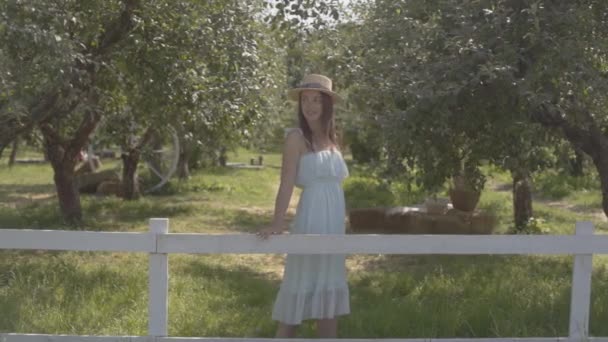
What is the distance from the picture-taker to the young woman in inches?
180

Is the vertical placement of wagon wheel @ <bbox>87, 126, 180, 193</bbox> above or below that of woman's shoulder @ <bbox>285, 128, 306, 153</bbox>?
below

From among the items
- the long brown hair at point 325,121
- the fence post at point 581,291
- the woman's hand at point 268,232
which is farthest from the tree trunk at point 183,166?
the fence post at point 581,291

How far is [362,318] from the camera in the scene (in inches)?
225

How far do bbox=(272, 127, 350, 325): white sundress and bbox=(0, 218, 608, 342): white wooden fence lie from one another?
0.28 metres

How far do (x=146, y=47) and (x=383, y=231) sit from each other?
5734 millimetres

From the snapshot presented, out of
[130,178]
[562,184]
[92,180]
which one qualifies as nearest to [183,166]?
[92,180]

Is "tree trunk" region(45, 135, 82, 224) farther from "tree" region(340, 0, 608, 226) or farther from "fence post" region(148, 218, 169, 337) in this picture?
"fence post" region(148, 218, 169, 337)

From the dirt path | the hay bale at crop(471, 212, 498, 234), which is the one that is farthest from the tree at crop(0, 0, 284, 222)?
the dirt path

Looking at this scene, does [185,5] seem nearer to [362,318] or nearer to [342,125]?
[362,318]

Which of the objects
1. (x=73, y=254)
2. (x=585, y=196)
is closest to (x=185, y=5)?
(x=73, y=254)

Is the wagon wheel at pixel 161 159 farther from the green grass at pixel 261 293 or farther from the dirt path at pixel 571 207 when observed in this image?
the dirt path at pixel 571 207

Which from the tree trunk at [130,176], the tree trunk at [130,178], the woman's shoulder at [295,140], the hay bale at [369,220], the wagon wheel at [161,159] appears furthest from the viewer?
the wagon wheel at [161,159]

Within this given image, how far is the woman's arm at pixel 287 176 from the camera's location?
14.6ft

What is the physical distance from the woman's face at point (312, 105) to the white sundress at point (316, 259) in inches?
9.3
